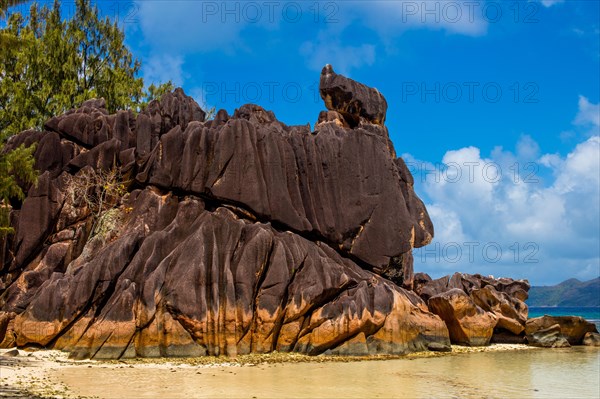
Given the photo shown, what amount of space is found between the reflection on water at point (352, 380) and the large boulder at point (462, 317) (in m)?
5.63

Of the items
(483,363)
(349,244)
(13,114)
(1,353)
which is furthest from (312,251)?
(13,114)

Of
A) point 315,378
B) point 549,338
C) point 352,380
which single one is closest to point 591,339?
point 549,338

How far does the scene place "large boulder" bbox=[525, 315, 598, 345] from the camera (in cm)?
3784

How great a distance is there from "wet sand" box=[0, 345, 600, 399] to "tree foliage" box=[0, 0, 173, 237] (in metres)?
30.0

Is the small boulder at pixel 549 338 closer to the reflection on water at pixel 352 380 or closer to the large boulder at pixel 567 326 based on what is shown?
the large boulder at pixel 567 326

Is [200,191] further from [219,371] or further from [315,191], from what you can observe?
[219,371]

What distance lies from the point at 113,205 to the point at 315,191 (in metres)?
11.1

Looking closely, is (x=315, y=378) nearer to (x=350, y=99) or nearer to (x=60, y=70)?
(x=350, y=99)

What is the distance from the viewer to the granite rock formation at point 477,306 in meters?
33.9

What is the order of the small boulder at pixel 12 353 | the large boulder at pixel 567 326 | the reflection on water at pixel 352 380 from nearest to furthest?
the reflection on water at pixel 352 380
the small boulder at pixel 12 353
the large boulder at pixel 567 326

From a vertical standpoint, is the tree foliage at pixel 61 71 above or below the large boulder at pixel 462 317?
above

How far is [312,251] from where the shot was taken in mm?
30719

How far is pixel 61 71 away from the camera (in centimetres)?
5303

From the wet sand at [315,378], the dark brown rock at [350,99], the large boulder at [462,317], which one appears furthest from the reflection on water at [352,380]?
the dark brown rock at [350,99]
